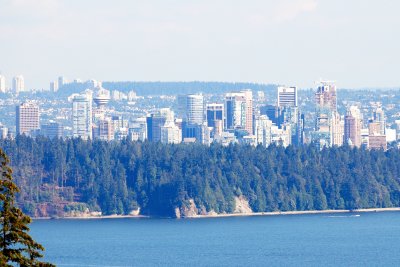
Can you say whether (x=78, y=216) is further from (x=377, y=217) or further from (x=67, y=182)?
(x=377, y=217)

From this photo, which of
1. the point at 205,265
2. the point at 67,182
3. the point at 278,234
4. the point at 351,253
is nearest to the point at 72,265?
the point at 205,265

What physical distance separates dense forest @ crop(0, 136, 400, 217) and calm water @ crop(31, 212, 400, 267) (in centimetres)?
410

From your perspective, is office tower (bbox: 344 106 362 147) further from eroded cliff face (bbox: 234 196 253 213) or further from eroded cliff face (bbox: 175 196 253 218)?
eroded cliff face (bbox: 175 196 253 218)

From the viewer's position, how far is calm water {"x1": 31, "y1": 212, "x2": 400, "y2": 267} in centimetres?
6475

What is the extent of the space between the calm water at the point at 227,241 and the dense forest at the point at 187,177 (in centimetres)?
410

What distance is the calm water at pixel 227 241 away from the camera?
212 feet

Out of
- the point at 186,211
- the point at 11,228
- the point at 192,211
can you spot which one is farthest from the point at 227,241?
the point at 11,228

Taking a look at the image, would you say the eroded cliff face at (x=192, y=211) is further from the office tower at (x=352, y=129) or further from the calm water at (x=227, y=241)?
the office tower at (x=352, y=129)

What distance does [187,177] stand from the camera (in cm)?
10331

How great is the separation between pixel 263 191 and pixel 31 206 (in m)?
16.2

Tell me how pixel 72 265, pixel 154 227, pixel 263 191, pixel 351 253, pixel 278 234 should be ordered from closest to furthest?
1. pixel 72 265
2. pixel 351 253
3. pixel 278 234
4. pixel 154 227
5. pixel 263 191

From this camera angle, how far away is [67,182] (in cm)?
10544

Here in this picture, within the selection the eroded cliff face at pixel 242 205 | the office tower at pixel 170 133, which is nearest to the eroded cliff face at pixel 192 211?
the eroded cliff face at pixel 242 205

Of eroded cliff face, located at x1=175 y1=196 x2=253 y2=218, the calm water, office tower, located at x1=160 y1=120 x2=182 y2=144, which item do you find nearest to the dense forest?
eroded cliff face, located at x1=175 y1=196 x2=253 y2=218
